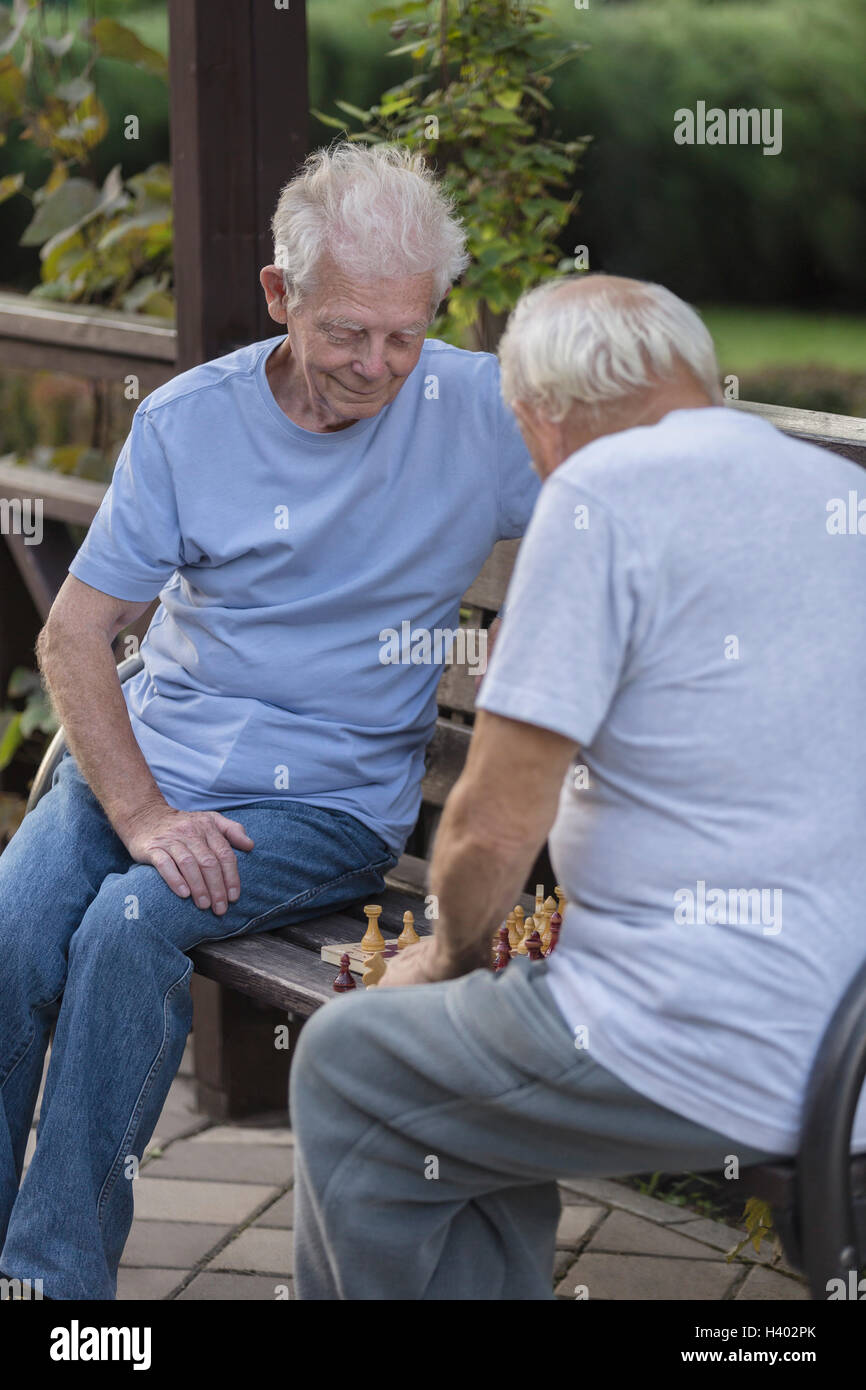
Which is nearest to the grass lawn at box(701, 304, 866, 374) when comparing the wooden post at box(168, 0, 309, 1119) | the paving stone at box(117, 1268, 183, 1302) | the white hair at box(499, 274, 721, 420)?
the wooden post at box(168, 0, 309, 1119)

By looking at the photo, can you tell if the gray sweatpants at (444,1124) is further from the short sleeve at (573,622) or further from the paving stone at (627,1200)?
the paving stone at (627,1200)

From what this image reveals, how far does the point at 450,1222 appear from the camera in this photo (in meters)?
1.92

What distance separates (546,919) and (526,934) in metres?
0.04

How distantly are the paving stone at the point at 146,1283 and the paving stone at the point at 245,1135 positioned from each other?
1.69ft

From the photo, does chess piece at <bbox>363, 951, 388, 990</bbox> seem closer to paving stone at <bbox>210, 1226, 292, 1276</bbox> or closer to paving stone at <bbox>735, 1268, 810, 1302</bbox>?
paving stone at <bbox>210, 1226, 292, 1276</bbox>

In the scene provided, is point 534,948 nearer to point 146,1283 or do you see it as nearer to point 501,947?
point 501,947

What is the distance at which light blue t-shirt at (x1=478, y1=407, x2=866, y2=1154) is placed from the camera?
5.43 feet

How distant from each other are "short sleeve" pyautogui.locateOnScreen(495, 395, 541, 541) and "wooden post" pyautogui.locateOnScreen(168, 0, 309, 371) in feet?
2.59

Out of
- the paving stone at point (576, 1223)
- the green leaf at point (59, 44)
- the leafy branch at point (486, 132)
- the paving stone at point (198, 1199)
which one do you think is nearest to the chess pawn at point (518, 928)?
the paving stone at point (576, 1223)

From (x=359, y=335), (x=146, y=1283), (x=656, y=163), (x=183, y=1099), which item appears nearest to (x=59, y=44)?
(x=359, y=335)

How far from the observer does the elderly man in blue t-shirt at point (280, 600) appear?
241 centimetres

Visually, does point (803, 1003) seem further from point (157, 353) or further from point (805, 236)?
point (805, 236)
